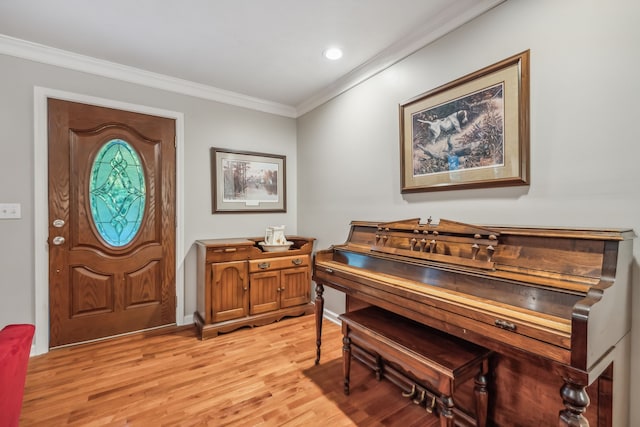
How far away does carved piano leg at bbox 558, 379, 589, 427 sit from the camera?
982 millimetres

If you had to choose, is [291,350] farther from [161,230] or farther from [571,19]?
[571,19]

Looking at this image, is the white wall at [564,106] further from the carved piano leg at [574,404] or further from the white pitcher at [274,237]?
the white pitcher at [274,237]

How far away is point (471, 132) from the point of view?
6.12 feet

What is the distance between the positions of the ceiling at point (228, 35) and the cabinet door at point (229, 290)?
190 centimetres

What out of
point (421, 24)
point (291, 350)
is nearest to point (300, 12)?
point (421, 24)

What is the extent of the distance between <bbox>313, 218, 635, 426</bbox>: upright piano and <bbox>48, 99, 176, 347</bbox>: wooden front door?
2249 millimetres

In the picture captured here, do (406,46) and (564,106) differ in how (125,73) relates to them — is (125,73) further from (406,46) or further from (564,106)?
(564,106)

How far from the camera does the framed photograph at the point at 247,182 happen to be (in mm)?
3234

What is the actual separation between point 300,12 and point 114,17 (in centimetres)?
129

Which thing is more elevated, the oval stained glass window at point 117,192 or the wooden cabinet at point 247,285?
the oval stained glass window at point 117,192

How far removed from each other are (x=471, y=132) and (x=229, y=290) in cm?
248

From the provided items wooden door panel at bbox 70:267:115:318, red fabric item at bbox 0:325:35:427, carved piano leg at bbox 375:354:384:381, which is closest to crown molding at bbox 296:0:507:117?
carved piano leg at bbox 375:354:384:381

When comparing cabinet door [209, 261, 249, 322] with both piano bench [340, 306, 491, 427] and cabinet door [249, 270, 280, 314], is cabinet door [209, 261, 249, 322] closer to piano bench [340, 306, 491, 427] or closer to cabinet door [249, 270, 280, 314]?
cabinet door [249, 270, 280, 314]

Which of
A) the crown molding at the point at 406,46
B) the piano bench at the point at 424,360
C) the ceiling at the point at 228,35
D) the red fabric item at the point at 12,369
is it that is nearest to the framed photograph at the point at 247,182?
the ceiling at the point at 228,35
